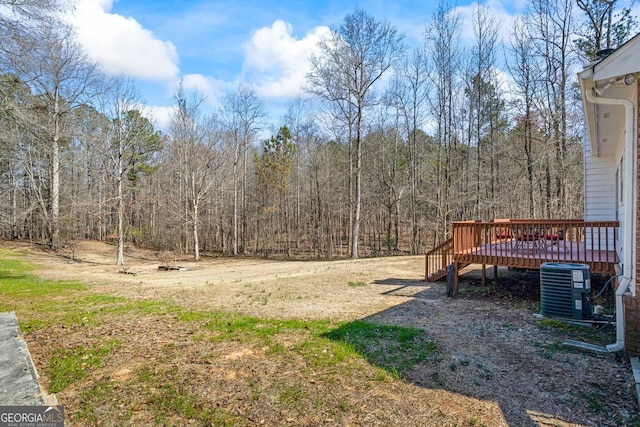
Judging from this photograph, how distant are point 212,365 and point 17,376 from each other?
1.87m

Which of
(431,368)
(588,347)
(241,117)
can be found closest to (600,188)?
(588,347)

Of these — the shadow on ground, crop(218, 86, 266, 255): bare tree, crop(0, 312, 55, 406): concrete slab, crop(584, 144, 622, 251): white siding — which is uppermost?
crop(218, 86, 266, 255): bare tree

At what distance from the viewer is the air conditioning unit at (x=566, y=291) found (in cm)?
564

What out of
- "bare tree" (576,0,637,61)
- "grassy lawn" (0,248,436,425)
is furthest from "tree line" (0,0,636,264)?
"grassy lawn" (0,248,436,425)

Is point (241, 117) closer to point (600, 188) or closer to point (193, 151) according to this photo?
point (193, 151)

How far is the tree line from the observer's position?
58.2 ft

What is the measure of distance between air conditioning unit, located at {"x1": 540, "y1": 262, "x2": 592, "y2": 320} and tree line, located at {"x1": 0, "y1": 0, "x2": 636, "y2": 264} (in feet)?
41.5

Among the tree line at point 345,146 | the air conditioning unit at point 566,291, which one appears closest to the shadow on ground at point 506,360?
the air conditioning unit at point 566,291

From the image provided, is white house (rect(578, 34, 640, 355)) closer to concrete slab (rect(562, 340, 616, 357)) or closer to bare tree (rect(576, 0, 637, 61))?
concrete slab (rect(562, 340, 616, 357))

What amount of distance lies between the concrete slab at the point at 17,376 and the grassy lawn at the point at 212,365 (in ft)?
1.21

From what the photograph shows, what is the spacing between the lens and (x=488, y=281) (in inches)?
367

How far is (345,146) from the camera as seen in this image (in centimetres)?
2541

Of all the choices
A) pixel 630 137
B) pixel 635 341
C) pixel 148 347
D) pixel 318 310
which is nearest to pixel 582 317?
pixel 635 341

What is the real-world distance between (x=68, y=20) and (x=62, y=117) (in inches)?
597
